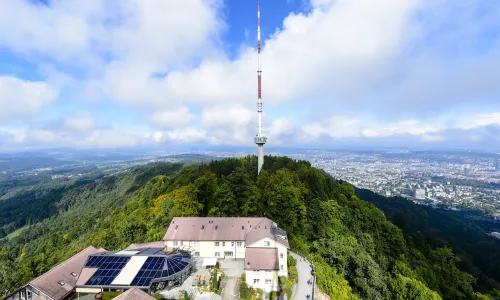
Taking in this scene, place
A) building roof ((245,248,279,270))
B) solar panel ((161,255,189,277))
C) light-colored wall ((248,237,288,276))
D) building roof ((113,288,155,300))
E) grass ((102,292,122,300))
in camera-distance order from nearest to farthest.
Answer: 1. building roof ((113,288,155,300))
2. grass ((102,292,122,300))
3. solar panel ((161,255,189,277))
4. building roof ((245,248,279,270))
5. light-colored wall ((248,237,288,276))

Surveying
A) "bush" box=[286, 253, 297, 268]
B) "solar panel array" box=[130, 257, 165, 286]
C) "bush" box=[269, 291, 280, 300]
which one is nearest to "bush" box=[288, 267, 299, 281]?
"bush" box=[286, 253, 297, 268]

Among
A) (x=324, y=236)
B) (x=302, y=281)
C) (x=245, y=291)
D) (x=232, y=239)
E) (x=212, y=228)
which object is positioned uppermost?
(x=212, y=228)

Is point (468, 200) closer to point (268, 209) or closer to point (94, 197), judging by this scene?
point (268, 209)

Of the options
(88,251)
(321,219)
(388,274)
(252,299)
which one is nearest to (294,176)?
(321,219)

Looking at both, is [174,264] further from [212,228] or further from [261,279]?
[261,279]

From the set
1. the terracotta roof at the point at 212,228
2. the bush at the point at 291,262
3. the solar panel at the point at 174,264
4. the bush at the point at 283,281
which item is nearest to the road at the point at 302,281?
the bush at the point at 291,262

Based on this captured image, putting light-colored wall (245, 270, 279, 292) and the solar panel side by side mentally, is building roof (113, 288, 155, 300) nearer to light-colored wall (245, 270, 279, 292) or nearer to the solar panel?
the solar panel

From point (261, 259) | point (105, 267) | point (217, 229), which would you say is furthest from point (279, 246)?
point (105, 267)
